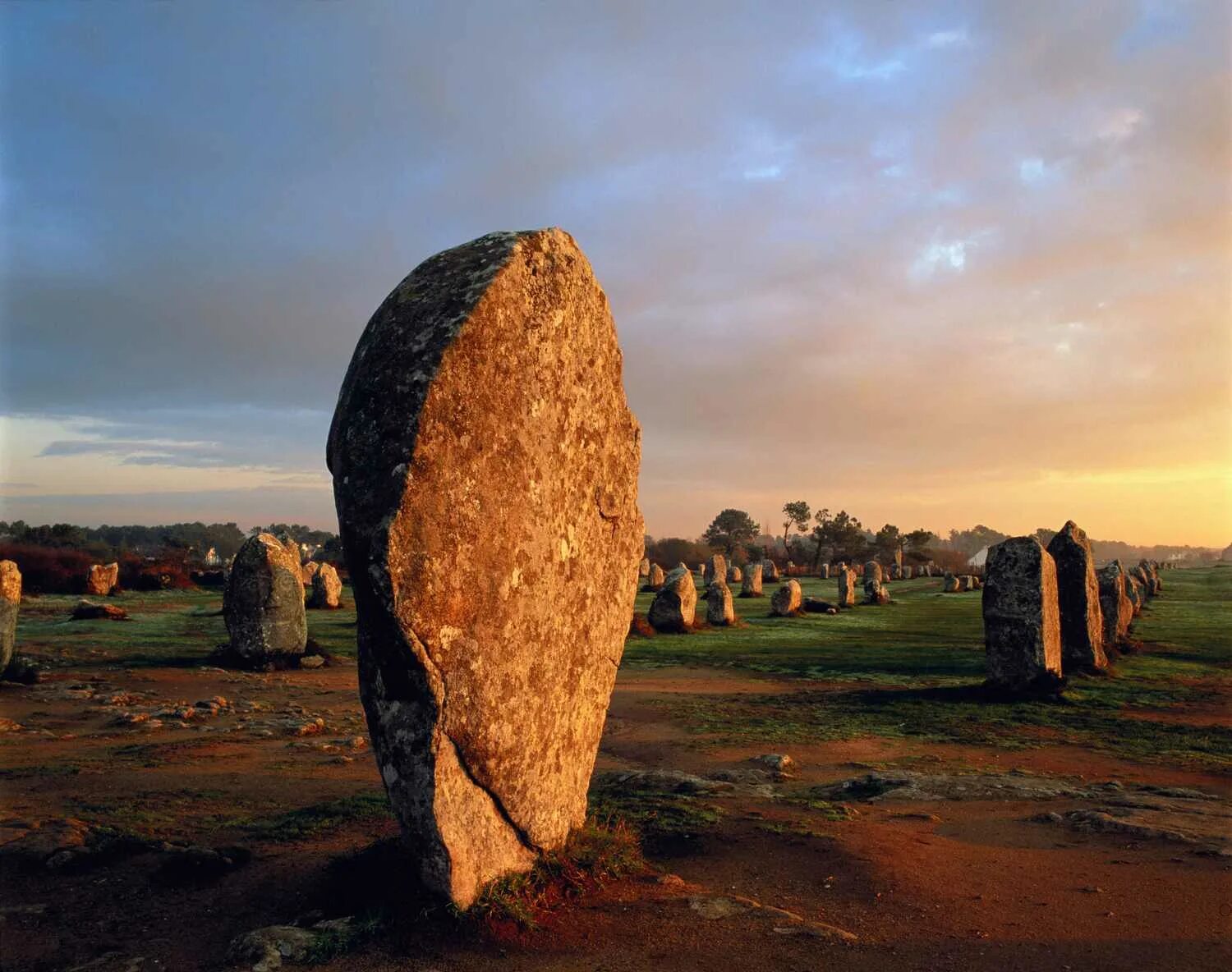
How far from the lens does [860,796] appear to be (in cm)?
754

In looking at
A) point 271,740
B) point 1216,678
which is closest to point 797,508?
point 1216,678

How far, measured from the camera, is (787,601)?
29.3m

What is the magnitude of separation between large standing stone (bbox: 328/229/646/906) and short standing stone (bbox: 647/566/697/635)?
61.0 feet

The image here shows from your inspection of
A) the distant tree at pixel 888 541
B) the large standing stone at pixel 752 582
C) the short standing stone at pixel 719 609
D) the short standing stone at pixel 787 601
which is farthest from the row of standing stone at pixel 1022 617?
the distant tree at pixel 888 541

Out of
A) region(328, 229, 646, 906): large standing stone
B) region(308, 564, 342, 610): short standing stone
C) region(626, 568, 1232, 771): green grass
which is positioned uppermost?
region(328, 229, 646, 906): large standing stone

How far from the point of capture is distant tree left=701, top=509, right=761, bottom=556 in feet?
325

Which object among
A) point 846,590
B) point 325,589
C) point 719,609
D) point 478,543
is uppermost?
point 478,543

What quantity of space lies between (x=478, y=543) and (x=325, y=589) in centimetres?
2741

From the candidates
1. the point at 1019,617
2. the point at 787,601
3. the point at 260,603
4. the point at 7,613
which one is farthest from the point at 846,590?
the point at 7,613

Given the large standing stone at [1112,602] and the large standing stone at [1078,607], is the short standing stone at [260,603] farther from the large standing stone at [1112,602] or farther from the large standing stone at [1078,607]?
the large standing stone at [1112,602]

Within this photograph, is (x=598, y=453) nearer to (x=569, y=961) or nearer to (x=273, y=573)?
(x=569, y=961)

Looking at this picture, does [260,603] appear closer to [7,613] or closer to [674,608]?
[7,613]

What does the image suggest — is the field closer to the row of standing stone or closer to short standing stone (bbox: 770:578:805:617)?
the row of standing stone

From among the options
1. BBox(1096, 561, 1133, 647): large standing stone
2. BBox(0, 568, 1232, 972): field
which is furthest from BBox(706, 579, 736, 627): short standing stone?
BBox(0, 568, 1232, 972): field
